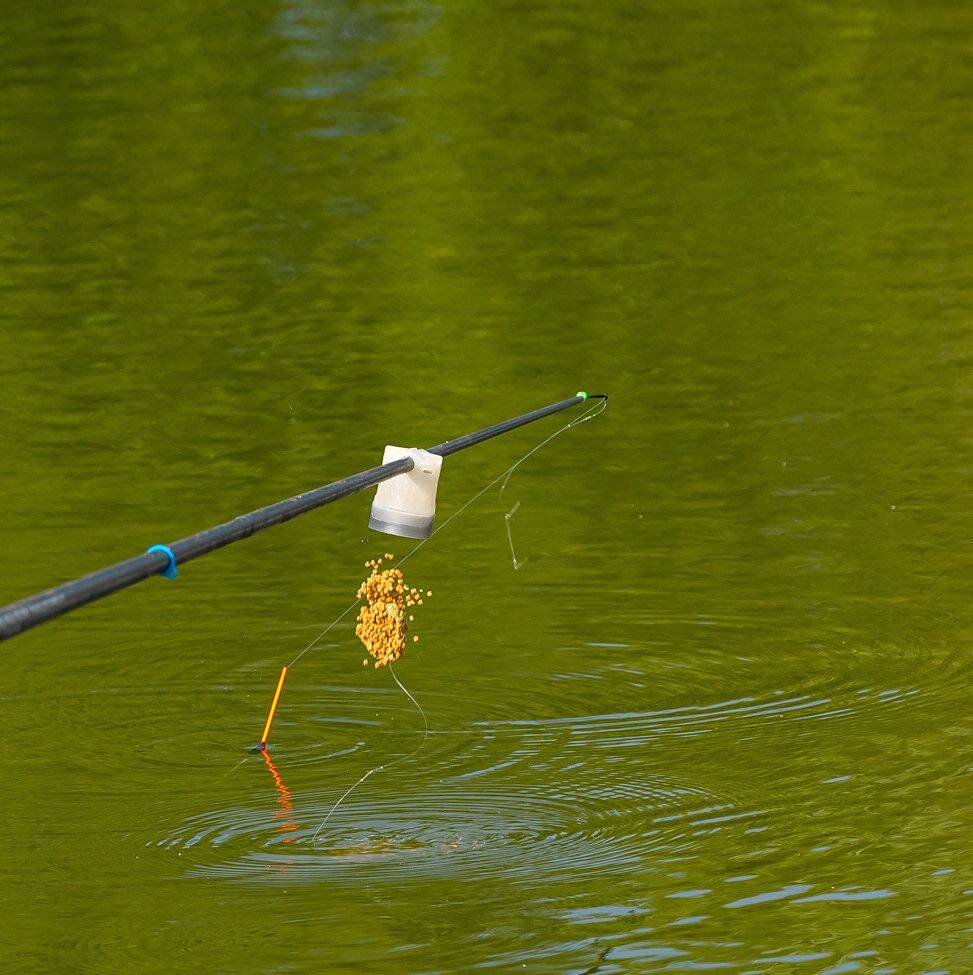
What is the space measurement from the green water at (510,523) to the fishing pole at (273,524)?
891mm

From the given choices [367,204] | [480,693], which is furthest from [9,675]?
[367,204]

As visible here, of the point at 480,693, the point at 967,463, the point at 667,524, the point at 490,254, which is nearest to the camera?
the point at 480,693

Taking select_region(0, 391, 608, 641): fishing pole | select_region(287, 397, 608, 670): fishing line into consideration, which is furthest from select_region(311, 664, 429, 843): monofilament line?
select_region(0, 391, 608, 641): fishing pole

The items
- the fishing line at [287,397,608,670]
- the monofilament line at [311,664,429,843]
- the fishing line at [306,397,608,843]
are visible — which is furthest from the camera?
the fishing line at [287,397,608,670]

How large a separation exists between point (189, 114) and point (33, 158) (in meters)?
1.84

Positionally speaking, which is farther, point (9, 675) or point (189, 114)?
point (189, 114)

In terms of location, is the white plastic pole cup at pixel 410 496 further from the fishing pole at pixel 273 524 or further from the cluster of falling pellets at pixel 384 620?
the cluster of falling pellets at pixel 384 620

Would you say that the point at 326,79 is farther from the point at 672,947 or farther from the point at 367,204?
the point at 672,947

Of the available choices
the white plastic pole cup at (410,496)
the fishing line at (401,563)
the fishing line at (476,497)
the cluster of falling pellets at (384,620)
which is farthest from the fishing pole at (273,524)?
the fishing line at (476,497)

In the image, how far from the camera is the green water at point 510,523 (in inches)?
197

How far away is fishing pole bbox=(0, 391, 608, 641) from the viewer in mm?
3236

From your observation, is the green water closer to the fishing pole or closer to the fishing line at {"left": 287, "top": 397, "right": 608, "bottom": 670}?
the fishing line at {"left": 287, "top": 397, "right": 608, "bottom": 670}

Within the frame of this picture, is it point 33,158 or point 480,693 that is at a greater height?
point 480,693

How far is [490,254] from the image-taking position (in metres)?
12.2
